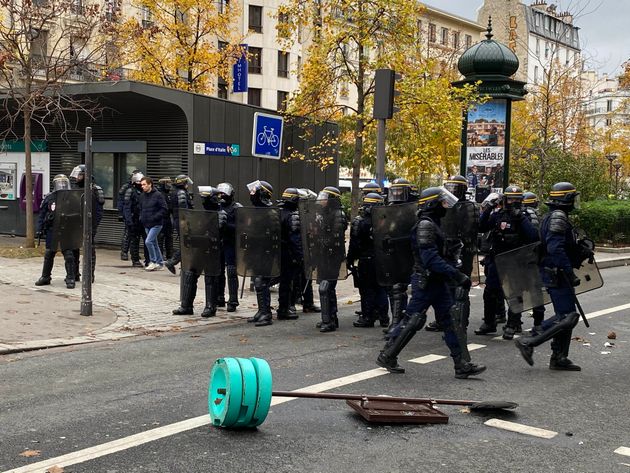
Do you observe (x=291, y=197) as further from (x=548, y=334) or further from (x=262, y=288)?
(x=548, y=334)

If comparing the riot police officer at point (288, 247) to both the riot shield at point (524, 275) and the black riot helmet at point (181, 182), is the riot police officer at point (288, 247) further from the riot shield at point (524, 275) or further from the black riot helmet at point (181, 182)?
the black riot helmet at point (181, 182)

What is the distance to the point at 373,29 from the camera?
1900 centimetres

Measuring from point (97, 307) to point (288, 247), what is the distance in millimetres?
2760

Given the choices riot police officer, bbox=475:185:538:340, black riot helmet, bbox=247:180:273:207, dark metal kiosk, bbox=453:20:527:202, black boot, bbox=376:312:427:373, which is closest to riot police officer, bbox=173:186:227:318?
black riot helmet, bbox=247:180:273:207

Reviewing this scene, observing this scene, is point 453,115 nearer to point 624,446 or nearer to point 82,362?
point 82,362

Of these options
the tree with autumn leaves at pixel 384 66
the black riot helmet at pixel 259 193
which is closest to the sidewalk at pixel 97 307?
the black riot helmet at pixel 259 193

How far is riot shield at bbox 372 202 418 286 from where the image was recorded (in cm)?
869

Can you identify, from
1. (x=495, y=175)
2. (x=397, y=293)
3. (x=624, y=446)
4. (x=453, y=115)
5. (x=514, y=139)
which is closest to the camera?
(x=624, y=446)

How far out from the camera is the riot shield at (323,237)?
9773 millimetres

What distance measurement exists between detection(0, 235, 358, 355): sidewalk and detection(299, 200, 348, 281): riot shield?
144cm

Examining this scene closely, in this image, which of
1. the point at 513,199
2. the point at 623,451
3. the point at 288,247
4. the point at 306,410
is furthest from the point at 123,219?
the point at 623,451

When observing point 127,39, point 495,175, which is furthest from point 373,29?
point 127,39

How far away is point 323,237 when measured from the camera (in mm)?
9828

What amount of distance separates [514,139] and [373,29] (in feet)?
39.6
